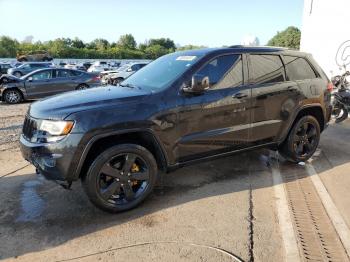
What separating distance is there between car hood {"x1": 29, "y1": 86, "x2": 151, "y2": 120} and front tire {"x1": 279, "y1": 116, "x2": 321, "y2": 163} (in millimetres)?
2565

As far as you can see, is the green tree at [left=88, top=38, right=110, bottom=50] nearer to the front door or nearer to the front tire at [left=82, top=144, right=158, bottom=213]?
the front door

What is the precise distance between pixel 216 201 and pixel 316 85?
2.65 meters

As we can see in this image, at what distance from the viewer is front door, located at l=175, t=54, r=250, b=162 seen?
4352 millimetres

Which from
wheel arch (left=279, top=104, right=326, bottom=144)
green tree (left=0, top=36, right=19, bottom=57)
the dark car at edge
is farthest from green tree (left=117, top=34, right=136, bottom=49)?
wheel arch (left=279, top=104, right=326, bottom=144)

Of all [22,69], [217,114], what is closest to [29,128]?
[217,114]

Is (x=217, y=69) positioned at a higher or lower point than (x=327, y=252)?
higher

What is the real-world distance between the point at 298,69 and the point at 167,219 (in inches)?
125

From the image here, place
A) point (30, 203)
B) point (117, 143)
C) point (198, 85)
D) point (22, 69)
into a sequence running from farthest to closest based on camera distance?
point (22, 69) < point (30, 203) < point (198, 85) < point (117, 143)

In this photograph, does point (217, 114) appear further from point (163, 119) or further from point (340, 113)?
point (340, 113)

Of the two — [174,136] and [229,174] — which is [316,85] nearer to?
[229,174]

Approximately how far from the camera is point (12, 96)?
14.3 metres

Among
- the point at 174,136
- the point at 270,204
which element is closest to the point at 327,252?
the point at 270,204

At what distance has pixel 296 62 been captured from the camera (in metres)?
5.63

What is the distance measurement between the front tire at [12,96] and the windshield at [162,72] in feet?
35.0
